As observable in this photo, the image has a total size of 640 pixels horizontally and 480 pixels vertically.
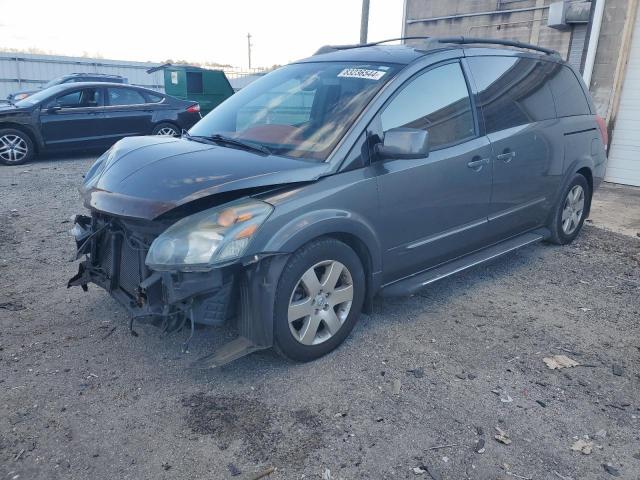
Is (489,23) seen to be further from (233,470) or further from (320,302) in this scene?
(233,470)

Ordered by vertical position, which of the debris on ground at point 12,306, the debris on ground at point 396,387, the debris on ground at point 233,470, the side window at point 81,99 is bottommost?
the debris on ground at point 12,306

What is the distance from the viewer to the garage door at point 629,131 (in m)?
8.79

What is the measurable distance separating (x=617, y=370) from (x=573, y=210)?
2624 millimetres

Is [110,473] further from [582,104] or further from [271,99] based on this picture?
[582,104]

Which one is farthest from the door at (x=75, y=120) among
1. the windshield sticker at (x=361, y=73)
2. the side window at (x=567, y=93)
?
the side window at (x=567, y=93)

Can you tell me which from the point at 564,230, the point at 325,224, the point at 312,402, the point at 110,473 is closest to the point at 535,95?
the point at 564,230

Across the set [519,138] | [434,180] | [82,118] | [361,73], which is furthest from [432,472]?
[82,118]

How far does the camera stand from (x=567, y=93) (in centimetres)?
517

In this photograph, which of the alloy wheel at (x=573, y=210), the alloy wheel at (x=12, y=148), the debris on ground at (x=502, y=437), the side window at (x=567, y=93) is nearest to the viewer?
the debris on ground at (x=502, y=437)

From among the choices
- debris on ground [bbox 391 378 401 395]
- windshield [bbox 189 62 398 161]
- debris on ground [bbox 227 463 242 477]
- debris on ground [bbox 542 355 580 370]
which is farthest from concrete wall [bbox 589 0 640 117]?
debris on ground [bbox 227 463 242 477]

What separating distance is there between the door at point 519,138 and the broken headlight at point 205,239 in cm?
226

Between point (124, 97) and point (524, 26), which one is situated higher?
point (524, 26)

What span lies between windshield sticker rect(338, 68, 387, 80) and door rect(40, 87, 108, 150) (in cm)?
803

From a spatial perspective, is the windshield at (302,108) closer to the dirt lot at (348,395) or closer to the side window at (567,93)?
the dirt lot at (348,395)
